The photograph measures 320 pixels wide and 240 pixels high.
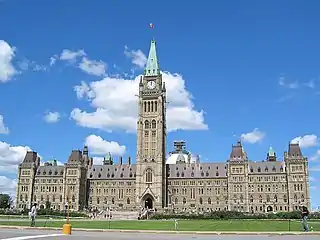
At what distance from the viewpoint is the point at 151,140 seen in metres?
149

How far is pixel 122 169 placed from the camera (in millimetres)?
164250

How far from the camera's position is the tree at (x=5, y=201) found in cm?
15743

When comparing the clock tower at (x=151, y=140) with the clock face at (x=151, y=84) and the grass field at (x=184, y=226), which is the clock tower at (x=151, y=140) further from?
the grass field at (x=184, y=226)

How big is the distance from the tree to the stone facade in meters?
5.37

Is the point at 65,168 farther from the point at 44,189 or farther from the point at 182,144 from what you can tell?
the point at 182,144

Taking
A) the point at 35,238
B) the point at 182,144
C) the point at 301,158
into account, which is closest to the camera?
the point at 35,238

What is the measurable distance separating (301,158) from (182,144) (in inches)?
2565

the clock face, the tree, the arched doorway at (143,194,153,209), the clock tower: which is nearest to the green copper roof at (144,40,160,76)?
the clock tower

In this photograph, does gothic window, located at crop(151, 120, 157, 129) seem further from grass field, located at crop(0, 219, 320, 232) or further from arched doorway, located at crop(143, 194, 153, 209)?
grass field, located at crop(0, 219, 320, 232)

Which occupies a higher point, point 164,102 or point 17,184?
point 164,102

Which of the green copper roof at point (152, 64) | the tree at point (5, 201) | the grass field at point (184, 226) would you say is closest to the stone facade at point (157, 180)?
the green copper roof at point (152, 64)

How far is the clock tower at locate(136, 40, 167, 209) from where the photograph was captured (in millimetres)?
144125

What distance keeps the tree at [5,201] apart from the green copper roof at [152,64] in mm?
72126

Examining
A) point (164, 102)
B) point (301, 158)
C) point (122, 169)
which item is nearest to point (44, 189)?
point (122, 169)
